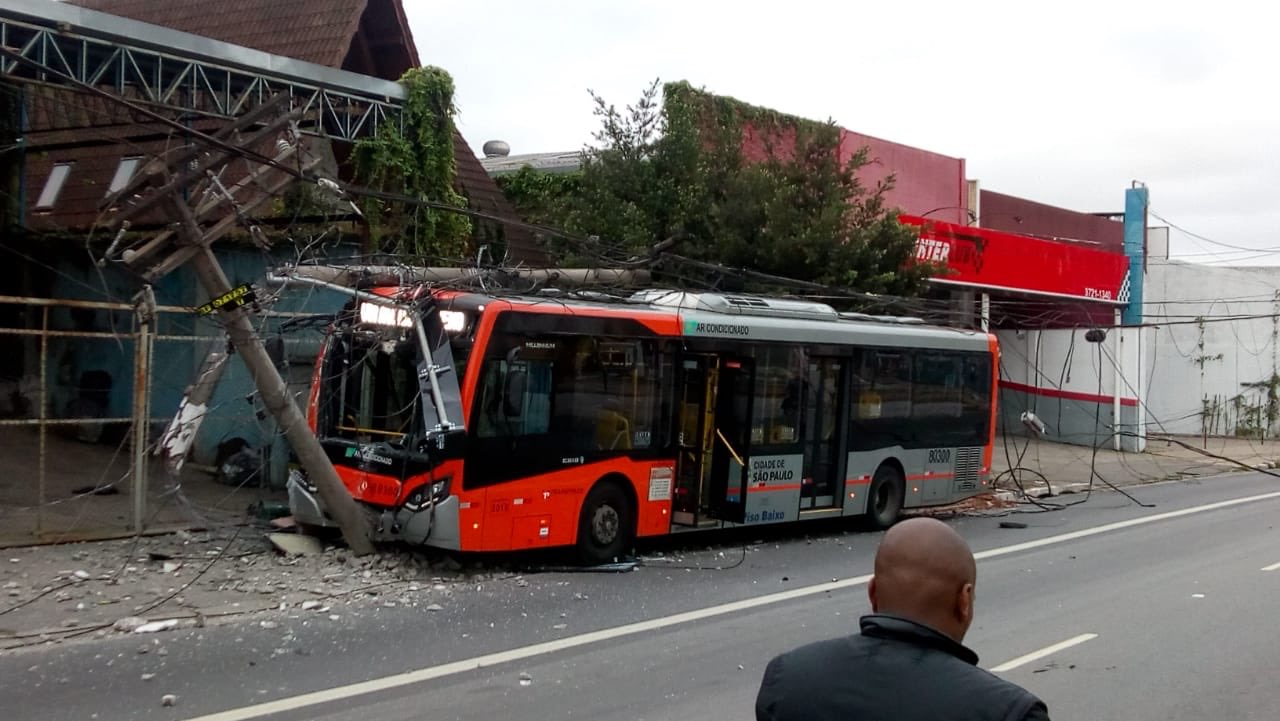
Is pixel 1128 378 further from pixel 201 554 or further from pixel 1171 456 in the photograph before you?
pixel 201 554

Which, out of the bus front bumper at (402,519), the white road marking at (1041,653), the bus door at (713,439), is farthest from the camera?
the bus door at (713,439)

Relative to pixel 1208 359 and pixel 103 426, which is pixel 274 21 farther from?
pixel 1208 359

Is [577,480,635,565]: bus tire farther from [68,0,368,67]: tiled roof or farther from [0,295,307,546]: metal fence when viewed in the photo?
[68,0,368,67]: tiled roof

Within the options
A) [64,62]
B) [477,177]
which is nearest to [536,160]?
[477,177]

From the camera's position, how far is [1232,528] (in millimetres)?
17078

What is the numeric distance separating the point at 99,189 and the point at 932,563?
21.2 metres

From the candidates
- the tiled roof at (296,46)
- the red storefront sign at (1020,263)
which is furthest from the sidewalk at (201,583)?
the red storefront sign at (1020,263)

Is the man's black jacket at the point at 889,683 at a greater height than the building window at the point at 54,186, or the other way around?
the building window at the point at 54,186

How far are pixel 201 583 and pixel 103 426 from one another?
1038cm

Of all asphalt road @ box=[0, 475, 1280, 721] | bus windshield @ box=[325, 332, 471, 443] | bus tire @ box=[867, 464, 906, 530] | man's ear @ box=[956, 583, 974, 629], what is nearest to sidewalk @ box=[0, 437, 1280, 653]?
asphalt road @ box=[0, 475, 1280, 721]

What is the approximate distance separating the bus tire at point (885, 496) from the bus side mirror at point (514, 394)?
659 cm

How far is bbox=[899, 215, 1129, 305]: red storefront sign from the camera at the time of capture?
89.5 feet

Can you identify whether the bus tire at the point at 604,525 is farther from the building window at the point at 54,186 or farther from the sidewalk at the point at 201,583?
the building window at the point at 54,186

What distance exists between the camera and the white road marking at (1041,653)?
842 centimetres
